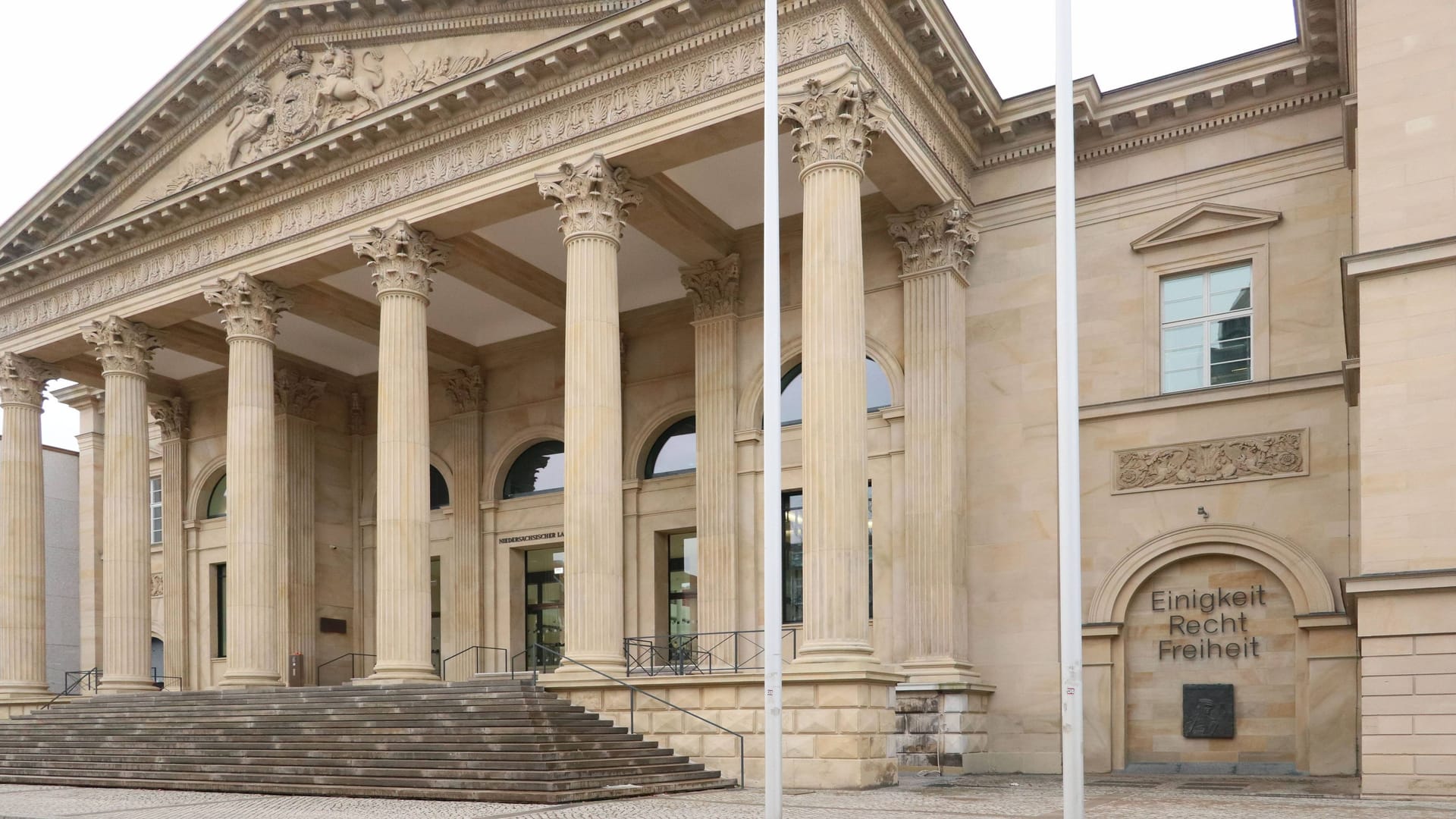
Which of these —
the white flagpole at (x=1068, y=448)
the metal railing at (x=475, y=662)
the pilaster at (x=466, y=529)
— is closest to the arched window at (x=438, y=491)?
the pilaster at (x=466, y=529)

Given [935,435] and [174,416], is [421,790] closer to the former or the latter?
[935,435]

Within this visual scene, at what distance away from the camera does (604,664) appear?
822 inches

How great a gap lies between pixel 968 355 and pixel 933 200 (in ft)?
10.3

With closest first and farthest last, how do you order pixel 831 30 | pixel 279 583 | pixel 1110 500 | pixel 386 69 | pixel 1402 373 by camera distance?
1. pixel 1402 373
2. pixel 831 30
3. pixel 1110 500
4. pixel 386 69
5. pixel 279 583

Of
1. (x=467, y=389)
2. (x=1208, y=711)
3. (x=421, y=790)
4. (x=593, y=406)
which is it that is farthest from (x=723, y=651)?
(x=467, y=389)

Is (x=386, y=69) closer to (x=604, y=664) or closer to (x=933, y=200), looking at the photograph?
(x=933, y=200)

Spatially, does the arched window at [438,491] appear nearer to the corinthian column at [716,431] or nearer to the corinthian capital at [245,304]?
the corinthian capital at [245,304]

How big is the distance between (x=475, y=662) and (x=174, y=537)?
10920mm

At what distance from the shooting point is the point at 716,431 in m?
26.0

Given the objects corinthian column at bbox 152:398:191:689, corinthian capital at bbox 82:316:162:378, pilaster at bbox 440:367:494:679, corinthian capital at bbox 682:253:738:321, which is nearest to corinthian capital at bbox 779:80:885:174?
corinthian capital at bbox 682:253:738:321

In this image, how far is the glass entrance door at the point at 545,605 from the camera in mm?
31812

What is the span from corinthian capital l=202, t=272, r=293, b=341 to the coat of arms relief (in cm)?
257

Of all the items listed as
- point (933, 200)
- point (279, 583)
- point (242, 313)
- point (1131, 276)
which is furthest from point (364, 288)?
point (1131, 276)

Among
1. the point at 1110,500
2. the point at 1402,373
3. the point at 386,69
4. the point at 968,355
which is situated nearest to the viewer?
the point at 1402,373
